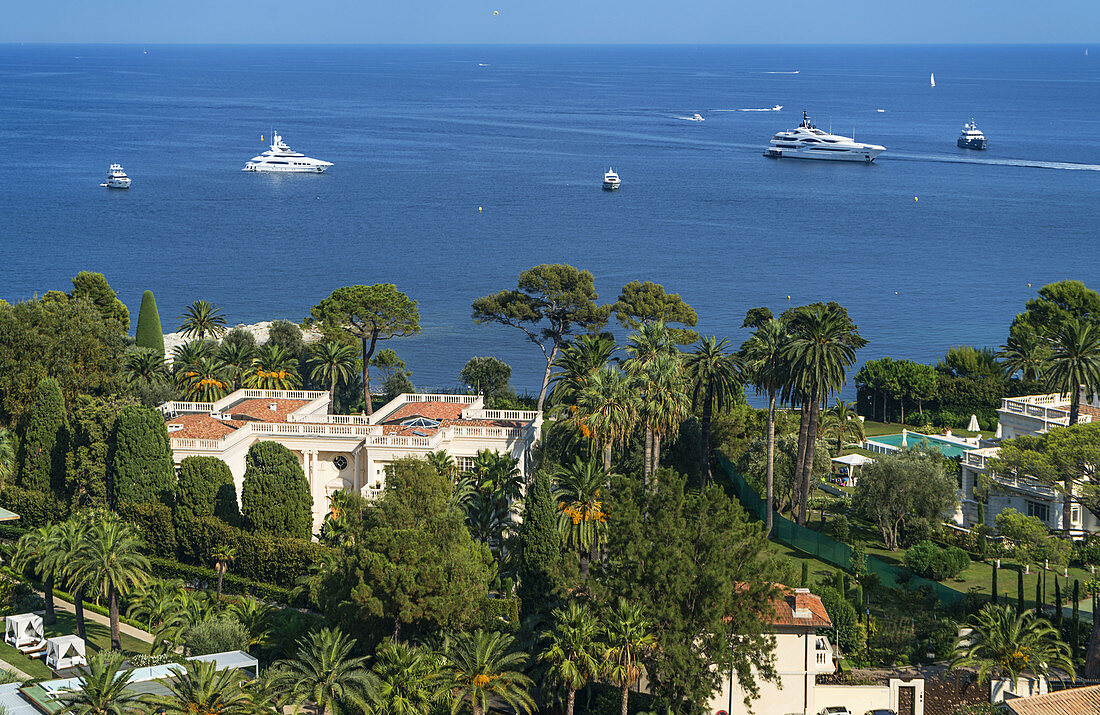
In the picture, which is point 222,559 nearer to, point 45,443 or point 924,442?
point 45,443

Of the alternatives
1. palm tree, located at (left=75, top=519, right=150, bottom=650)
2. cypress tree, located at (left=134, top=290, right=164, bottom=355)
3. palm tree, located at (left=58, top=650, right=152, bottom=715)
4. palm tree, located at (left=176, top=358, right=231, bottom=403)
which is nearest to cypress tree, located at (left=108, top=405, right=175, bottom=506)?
palm tree, located at (left=75, top=519, right=150, bottom=650)

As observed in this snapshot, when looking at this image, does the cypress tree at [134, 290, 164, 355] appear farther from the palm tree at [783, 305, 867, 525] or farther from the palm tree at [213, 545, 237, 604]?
the palm tree at [783, 305, 867, 525]

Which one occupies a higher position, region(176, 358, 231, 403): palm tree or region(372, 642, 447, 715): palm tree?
region(176, 358, 231, 403): palm tree

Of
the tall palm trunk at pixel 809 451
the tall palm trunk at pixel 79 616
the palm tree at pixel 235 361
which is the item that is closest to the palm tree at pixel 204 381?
the palm tree at pixel 235 361

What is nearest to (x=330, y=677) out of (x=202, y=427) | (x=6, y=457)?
(x=202, y=427)

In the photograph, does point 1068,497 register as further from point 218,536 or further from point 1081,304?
point 1081,304
